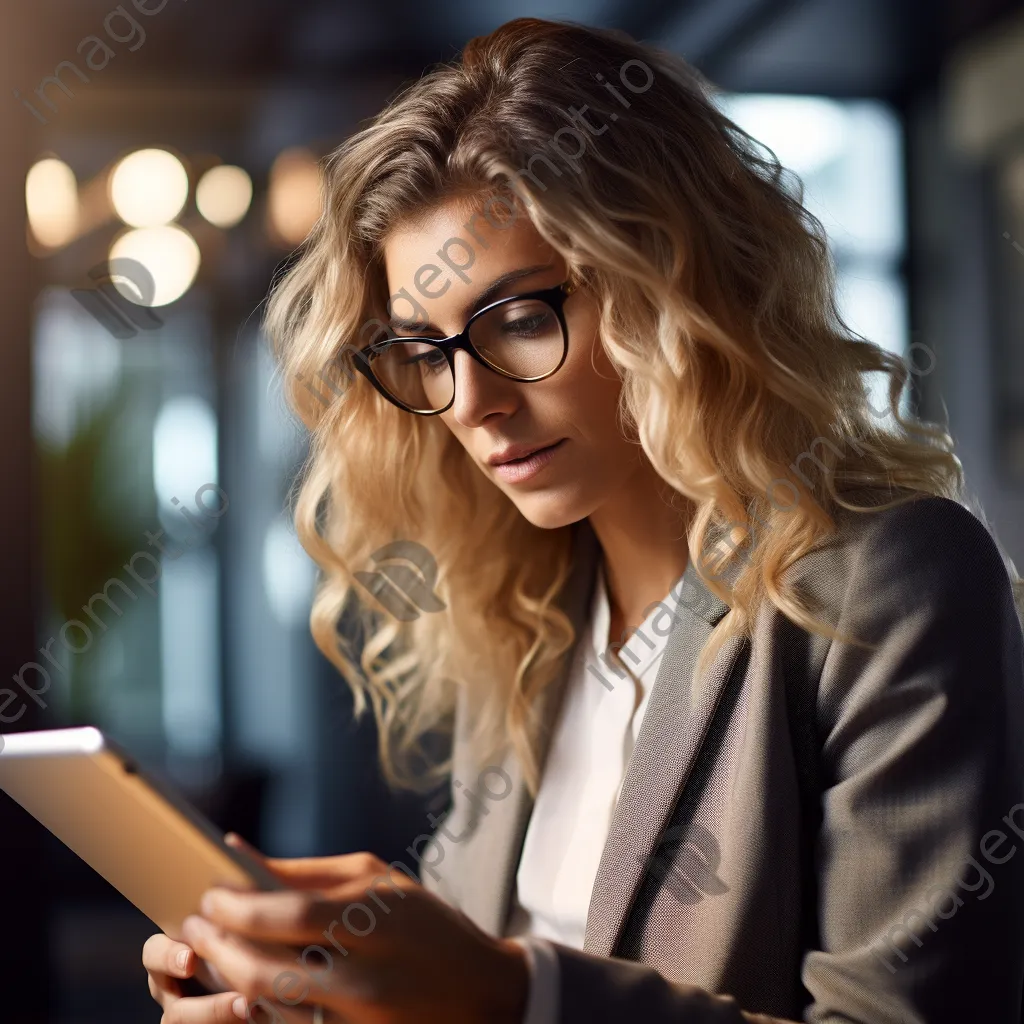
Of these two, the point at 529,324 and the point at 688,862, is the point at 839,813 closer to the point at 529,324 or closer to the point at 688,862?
the point at 688,862

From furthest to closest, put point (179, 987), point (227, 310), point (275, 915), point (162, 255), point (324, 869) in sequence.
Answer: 1. point (227, 310)
2. point (162, 255)
3. point (179, 987)
4. point (324, 869)
5. point (275, 915)

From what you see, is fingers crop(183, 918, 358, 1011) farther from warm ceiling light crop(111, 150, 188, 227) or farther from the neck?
warm ceiling light crop(111, 150, 188, 227)

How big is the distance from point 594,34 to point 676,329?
44 cm

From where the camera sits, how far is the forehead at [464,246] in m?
1.28

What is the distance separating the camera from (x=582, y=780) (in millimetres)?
1447

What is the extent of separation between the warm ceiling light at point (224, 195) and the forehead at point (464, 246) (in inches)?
89.4

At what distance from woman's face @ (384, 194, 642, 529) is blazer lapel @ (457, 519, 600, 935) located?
11.3 inches

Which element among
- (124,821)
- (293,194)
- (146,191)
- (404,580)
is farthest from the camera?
(293,194)

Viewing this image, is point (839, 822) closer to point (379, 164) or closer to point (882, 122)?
point (379, 164)

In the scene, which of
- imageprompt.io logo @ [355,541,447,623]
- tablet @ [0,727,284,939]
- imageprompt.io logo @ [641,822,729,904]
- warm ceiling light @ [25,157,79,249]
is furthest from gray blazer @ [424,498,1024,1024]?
warm ceiling light @ [25,157,79,249]

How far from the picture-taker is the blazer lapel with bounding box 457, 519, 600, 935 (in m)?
1.45

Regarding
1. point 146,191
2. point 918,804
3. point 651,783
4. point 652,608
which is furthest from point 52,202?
point 918,804

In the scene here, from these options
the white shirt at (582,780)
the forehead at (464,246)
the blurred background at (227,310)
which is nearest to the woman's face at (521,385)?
the forehead at (464,246)

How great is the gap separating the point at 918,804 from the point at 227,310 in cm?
329
